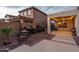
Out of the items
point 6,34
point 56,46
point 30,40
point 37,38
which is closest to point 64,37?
point 56,46

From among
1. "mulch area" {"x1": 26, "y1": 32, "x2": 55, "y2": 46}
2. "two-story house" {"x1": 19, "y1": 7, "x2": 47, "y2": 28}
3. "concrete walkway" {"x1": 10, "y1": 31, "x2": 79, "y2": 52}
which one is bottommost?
"concrete walkway" {"x1": 10, "y1": 31, "x2": 79, "y2": 52}

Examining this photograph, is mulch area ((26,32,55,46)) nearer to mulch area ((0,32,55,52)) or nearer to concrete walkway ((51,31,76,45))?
mulch area ((0,32,55,52))

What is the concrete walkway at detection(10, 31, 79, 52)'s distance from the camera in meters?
2.32

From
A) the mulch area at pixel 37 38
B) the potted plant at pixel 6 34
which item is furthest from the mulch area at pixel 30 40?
the potted plant at pixel 6 34

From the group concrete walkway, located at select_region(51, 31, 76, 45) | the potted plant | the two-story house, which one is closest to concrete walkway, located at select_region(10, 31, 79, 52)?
concrete walkway, located at select_region(51, 31, 76, 45)

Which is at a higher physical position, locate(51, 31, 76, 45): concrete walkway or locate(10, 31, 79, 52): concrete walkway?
locate(51, 31, 76, 45): concrete walkway

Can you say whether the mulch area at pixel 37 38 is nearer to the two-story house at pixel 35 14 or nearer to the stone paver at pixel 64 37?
the stone paver at pixel 64 37

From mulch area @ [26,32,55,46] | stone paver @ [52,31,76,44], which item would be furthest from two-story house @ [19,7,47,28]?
stone paver @ [52,31,76,44]

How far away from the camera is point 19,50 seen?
7.64ft

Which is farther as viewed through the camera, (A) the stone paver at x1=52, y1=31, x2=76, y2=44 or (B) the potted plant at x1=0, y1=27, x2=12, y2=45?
(A) the stone paver at x1=52, y1=31, x2=76, y2=44

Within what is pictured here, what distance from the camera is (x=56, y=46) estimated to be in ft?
7.70

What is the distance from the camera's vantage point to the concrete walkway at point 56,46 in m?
2.32
